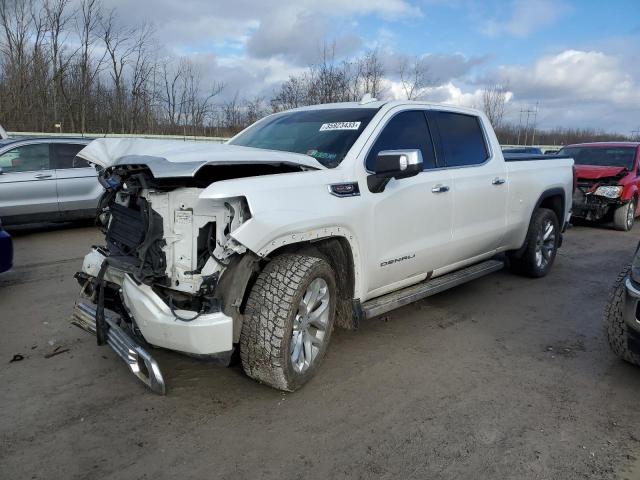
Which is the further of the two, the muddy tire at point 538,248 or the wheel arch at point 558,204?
the wheel arch at point 558,204

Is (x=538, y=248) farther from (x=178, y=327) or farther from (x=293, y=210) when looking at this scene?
(x=178, y=327)

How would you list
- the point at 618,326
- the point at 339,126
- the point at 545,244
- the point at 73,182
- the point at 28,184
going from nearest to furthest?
the point at 618,326 < the point at 339,126 < the point at 545,244 < the point at 28,184 < the point at 73,182

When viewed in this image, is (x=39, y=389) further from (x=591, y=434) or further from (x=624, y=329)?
(x=624, y=329)

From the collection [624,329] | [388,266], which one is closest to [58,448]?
[388,266]

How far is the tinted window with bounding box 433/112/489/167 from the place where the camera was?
15.7 feet

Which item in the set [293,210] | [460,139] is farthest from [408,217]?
[460,139]

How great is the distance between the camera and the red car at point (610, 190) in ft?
34.9

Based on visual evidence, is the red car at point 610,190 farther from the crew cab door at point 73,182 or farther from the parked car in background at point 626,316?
the crew cab door at point 73,182

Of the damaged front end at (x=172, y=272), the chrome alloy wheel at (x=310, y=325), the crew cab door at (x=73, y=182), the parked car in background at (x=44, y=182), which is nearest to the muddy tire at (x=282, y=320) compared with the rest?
the chrome alloy wheel at (x=310, y=325)

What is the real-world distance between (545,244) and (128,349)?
532 centimetres

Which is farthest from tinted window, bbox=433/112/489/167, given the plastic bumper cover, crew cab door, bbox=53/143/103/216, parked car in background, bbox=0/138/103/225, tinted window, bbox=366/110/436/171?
crew cab door, bbox=53/143/103/216

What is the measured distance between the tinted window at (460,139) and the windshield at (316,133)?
92 centimetres

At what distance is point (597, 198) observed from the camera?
1078 centimetres

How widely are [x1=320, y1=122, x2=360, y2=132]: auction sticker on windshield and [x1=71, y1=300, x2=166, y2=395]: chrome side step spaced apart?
2.15 m
